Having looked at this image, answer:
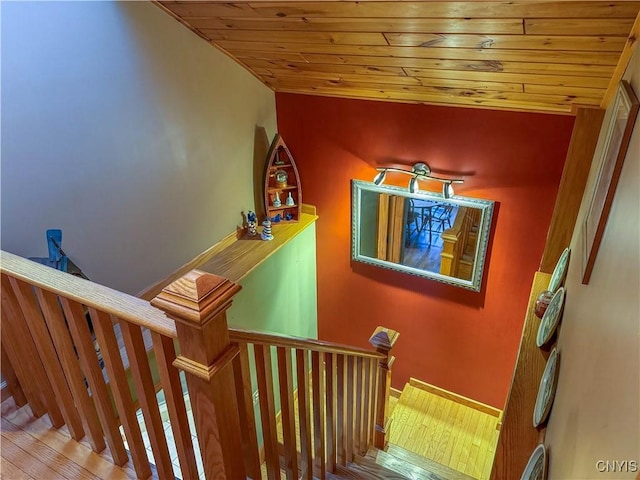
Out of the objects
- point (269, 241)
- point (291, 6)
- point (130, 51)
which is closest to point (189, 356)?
point (291, 6)

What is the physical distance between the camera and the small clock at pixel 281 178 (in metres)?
3.52

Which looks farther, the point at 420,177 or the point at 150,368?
the point at 420,177

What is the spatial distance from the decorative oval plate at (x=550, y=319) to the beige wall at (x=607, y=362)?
15.4 inches

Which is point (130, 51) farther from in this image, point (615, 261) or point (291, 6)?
point (615, 261)

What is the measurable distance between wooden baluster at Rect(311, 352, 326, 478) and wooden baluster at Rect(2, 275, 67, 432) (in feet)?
2.77

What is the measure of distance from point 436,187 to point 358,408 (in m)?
1.60

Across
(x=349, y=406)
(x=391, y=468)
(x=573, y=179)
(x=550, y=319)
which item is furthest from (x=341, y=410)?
(x=573, y=179)

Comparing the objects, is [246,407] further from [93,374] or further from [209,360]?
[93,374]

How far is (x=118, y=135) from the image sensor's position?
233 centimetres

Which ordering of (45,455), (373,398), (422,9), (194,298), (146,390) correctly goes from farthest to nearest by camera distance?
1. (373,398)
2. (422,9)
3. (45,455)
4. (146,390)
5. (194,298)

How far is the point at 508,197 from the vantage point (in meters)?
2.92

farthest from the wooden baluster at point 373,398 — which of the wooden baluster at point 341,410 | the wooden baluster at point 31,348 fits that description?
the wooden baluster at point 31,348

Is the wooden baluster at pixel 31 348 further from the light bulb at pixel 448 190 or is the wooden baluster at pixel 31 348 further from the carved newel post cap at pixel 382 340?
the light bulb at pixel 448 190

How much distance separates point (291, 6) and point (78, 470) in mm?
1993
